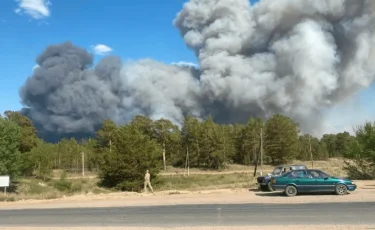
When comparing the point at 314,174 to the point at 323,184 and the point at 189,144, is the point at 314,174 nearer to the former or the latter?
the point at 323,184

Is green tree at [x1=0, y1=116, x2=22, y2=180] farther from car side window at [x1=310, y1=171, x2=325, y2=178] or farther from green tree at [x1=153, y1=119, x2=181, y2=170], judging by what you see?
green tree at [x1=153, y1=119, x2=181, y2=170]

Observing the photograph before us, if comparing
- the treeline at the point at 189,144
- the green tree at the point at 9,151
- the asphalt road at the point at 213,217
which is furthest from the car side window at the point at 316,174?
the treeline at the point at 189,144

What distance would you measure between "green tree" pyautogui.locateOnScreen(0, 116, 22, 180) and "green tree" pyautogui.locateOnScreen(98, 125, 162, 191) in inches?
406

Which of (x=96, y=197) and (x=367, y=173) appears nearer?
(x=96, y=197)

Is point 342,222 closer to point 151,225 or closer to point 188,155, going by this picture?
point 151,225

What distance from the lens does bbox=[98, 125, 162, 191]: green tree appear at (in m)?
43.9

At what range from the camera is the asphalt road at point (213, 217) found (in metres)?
11.9

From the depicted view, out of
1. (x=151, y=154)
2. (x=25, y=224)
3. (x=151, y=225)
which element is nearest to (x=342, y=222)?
(x=151, y=225)

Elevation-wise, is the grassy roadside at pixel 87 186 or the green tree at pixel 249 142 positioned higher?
the green tree at pixel 249 142

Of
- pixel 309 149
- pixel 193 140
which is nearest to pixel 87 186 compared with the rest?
pixel 193 140

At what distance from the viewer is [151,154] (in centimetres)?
4506

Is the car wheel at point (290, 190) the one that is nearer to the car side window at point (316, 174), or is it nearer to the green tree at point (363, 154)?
the car side window at point (316, 174)

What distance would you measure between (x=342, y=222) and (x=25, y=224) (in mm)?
9948

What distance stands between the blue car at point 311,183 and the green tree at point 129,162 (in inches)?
961
